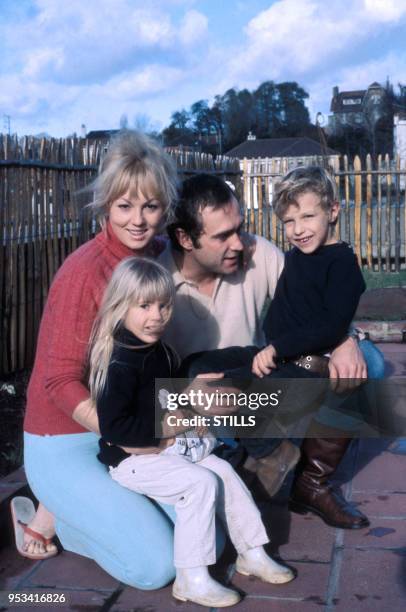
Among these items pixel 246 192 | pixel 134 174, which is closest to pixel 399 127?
pixel 246 192

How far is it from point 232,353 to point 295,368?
11.1 inches

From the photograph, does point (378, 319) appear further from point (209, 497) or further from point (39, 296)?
point (209, 497)

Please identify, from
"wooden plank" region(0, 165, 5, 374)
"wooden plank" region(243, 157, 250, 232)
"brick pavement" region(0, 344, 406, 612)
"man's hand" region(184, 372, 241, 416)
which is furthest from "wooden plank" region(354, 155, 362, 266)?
"man's hand" region(184, 372, 241, 416)

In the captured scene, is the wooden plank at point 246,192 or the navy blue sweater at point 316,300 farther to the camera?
the wooden plank at point 246,192

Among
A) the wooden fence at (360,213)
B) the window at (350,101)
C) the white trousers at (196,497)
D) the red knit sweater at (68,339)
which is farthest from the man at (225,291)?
the window at (350,101)

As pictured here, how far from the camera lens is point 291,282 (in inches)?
139

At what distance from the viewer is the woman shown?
2.98m

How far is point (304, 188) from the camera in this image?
3459 millimetres

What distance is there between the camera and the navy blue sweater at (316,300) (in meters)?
3.34

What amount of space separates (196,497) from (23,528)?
32.6 inches

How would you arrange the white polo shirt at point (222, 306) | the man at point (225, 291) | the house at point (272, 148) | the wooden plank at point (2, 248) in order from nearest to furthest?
1. the man at point (225, 291)
2. the white polo shirt at point (222, 306)
3. the wooden plank at point (2, 248)
4. the house at point (272, 148)

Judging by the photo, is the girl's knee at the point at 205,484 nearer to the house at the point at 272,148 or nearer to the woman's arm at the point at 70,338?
the woman's arm at the point at 70,338

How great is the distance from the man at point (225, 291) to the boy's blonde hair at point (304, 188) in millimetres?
188

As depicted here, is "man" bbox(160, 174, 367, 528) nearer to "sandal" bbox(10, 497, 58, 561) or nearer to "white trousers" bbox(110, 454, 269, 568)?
"white trousers" bbox(110, 454, 269, 568)
